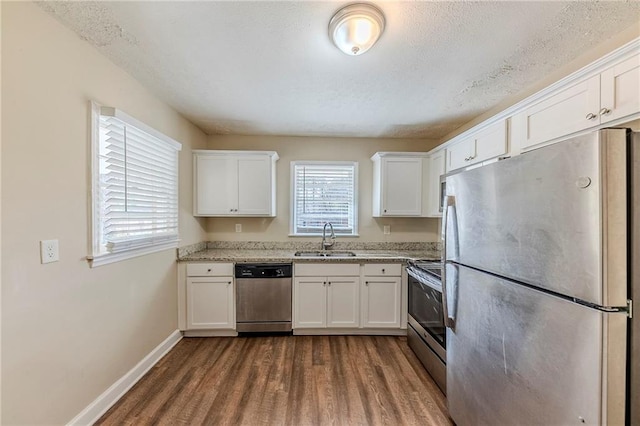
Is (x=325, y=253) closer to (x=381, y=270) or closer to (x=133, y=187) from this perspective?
(x=381, y=270)

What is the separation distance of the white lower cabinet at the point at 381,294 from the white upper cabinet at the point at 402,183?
28.8 inches

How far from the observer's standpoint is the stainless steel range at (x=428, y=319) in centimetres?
199

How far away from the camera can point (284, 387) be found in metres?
2.00

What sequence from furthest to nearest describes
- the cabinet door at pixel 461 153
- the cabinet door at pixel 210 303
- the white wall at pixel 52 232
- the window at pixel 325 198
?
the window at pixel 325 198, the cabinet door at pixel 210 303, the cabinet door at pixel 461 153, the white wall at pixel 52 232

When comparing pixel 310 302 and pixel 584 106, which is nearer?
pixel 584 106

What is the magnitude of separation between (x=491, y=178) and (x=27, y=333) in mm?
2406

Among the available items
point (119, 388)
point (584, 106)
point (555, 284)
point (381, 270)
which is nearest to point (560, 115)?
point (584, 106)

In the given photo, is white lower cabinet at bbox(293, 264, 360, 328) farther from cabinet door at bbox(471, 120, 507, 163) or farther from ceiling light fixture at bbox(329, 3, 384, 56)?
ceiling light fixture at bbox(329, 3, 384, 56)

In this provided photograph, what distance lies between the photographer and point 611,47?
4.92ft

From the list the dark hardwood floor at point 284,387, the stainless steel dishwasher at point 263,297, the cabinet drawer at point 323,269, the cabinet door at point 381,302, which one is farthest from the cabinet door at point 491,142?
the stainless steel dishwasher at point 263,297

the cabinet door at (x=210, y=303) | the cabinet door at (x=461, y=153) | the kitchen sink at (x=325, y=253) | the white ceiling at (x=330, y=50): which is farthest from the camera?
the kitchen sink at (x=325, y=253)

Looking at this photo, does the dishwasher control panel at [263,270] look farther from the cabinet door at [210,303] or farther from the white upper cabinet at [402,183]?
the white upper cabinet at [402,183]

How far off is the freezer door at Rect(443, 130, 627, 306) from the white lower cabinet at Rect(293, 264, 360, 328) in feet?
5.64

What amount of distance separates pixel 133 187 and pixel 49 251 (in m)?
0.74
